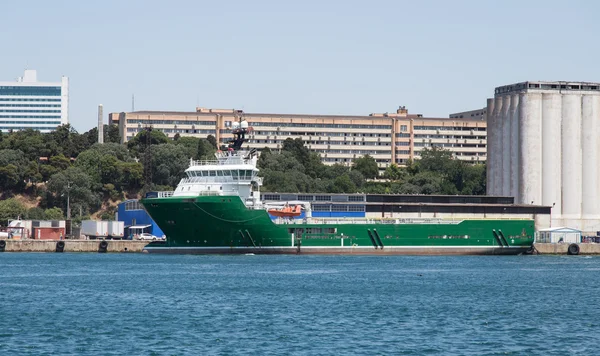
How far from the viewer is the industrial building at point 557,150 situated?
118812 mm

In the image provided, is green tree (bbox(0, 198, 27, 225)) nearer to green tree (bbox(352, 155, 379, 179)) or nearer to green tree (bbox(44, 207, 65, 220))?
green tree (bbox(44, 207, 65, 220))

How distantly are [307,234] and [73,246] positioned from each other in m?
21.8

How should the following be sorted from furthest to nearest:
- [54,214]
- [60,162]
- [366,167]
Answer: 1. [366,167]
2. [60,162]
3. [54,214]

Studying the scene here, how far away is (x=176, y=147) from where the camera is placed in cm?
14050

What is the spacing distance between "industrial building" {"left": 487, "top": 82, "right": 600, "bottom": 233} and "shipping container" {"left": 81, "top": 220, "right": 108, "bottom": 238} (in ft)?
151

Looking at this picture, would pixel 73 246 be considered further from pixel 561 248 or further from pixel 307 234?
pixel 561 248

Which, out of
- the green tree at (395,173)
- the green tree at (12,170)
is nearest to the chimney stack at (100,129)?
the green tree at (12,170)

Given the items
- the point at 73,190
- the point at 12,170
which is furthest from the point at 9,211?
the point at 12,170

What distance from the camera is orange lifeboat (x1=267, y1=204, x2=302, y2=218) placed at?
8406cm

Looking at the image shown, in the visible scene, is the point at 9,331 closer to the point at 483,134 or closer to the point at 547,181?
the point at 547,181

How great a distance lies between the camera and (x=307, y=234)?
84.8 metres

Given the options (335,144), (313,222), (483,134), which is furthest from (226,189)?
(483,134)

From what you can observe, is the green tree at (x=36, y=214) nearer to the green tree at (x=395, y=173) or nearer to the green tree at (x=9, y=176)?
the green tree at (x=9, y=176)

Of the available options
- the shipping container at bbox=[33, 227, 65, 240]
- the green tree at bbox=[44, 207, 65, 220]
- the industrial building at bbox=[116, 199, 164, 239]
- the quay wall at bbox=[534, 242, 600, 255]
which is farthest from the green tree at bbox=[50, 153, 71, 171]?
the quay wall at bbox=[534, 242, 600, 255]
